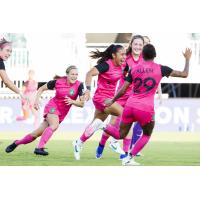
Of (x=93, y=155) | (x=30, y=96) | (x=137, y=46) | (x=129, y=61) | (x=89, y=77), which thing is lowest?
(x=30, y=96)

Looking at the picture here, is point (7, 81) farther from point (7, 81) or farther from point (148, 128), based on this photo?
point (148, 128)

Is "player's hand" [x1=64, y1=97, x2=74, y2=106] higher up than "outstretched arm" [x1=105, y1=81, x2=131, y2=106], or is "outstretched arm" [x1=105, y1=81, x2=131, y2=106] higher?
"outstretched arm" [x1=105, y1=81, x2=131, y2=106]

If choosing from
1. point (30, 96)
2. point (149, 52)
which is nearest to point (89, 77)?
point (149, 52)

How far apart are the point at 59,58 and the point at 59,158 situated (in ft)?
35.8

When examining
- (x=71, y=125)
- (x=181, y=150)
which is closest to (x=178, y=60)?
(x=71, y=125)

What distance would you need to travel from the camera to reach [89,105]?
18.6 meters

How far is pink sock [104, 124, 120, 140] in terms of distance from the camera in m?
10.2

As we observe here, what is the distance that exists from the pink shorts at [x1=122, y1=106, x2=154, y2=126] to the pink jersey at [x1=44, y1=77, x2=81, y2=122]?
1721 millimetres

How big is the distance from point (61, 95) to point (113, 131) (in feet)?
5.26

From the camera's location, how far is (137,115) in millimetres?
9789

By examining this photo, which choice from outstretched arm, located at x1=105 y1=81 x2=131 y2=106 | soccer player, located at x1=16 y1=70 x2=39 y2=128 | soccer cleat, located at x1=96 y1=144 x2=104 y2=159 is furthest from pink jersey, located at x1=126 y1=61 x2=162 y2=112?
soccer player, located at x1=16 y1=70 x2=39 y2=128

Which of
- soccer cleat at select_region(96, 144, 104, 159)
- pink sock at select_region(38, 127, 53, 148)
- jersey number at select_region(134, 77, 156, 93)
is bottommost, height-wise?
soccer cleat at select_region(96, 144, 104, 159)

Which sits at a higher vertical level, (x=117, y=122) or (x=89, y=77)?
(x=89, y=77)

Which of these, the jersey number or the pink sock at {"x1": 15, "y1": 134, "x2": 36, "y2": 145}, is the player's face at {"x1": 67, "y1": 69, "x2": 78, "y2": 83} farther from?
the jersey number
